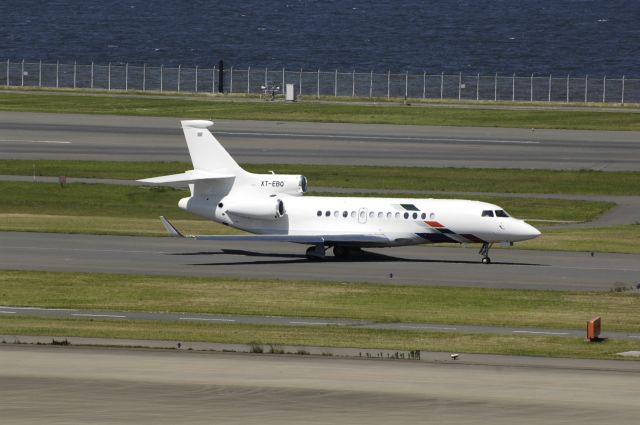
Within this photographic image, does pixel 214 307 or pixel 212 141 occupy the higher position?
pixel 212 141

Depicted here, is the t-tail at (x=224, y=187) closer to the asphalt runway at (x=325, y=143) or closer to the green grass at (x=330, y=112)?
the asphalt runway at (x=325, y=143)

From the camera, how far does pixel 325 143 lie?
99.6 meters

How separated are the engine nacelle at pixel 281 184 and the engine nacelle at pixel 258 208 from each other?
3.14 ft

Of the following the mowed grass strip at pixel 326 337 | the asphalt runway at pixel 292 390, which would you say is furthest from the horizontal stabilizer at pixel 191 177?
the asphalt runway at pixel 292 390

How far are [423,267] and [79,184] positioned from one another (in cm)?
3030

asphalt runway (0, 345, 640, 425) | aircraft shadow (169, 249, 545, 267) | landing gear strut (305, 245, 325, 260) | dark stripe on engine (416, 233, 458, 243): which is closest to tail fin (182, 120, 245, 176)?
aircraft shadow (169, 249, 545, 267)

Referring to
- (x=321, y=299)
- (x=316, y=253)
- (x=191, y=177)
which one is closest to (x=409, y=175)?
(x=316, y=253)

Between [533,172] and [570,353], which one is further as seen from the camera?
[533,172]

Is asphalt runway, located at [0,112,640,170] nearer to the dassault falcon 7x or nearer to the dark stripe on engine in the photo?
the dassault falcon 7x

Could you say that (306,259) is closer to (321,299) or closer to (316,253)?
(316,253)

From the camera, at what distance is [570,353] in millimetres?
38594

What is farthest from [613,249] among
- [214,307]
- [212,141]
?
[214,307]

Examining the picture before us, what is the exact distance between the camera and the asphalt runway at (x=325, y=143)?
91438 mm

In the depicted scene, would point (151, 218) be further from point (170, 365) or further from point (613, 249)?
point (170, 365)
